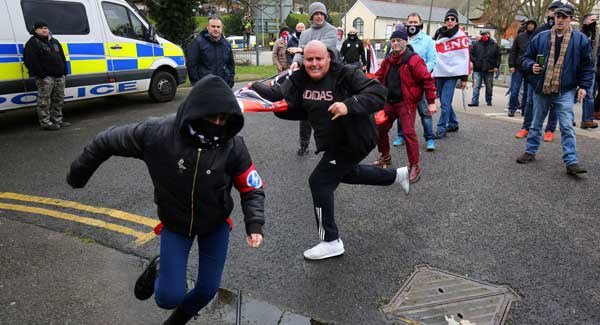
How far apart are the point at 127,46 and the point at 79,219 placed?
6.18m

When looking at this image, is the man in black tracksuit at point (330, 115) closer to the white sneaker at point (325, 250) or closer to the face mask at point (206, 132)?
the white sneaker at point (325, 250)

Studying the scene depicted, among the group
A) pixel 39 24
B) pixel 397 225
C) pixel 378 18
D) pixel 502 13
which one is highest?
pixel 378 18

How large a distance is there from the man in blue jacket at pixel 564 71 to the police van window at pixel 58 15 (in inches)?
309

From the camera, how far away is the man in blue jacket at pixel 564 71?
544 centimetres

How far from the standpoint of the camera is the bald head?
3.26 m

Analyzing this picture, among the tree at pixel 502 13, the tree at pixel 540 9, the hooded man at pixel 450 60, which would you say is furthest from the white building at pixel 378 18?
the hooded man at pixel 450 60

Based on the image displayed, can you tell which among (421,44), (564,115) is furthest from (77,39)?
(564,115)

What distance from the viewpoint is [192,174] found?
232 centimetres

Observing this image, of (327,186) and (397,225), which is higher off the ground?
(327,186)

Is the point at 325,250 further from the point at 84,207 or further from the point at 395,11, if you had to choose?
the point at 395,11

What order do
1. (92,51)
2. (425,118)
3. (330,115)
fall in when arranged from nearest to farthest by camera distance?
(330,115) → (425,118) → (92,51)

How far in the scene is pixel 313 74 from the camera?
132 inches

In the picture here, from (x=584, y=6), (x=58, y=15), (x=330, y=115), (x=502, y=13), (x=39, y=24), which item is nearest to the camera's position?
(x=330, y=115)

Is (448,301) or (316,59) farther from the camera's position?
(316,59)
